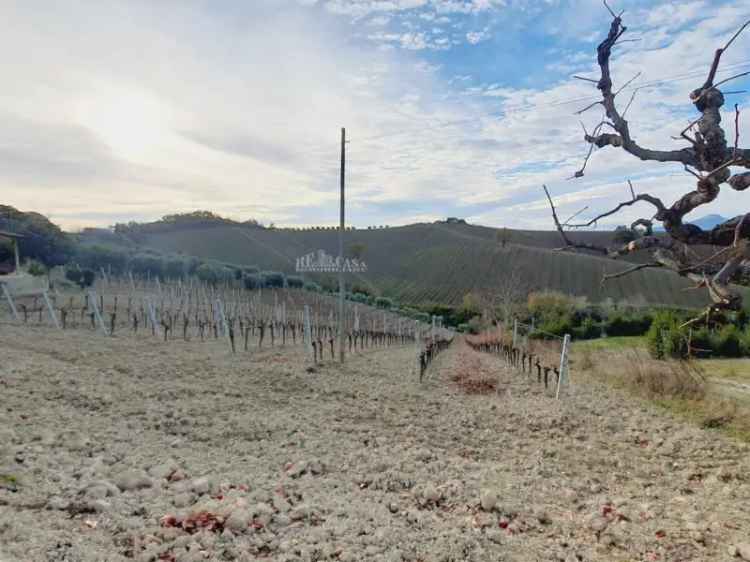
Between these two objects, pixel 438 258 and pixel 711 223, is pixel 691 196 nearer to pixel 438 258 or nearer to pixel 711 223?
pixel 711 223

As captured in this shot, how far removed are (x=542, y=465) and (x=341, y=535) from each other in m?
3.09

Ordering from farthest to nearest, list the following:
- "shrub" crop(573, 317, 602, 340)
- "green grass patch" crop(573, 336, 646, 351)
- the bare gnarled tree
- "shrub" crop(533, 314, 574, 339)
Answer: "shrub" crop(573, 317, 602, 340) < "shrub" crop(533, 314, 574, 339) < "green grass patch" crop(573, 336, 646, 351) < the bare gnarled tree

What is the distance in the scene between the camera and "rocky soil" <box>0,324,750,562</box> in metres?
3.05

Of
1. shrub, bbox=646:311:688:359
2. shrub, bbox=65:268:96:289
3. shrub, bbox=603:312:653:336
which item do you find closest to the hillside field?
shrub, bbox=603:312:653:336

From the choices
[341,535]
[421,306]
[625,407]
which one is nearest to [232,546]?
[341,535]

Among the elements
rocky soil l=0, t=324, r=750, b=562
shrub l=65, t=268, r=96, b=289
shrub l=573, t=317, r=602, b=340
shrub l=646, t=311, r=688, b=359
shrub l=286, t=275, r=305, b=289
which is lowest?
shrub l=573, t=317, r=602, b=340

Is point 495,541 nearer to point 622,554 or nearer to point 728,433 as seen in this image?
point 622,554

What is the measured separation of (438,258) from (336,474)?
57585 mm

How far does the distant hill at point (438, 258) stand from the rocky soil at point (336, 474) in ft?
137

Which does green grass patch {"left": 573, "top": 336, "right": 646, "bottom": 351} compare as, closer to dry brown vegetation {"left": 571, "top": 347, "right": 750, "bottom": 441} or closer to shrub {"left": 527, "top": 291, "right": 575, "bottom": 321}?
dry brown vegetation {"left": 571, "top": 347, "right": 750, "bottom": 441}

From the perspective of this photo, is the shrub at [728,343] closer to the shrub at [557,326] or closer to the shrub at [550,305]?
the shrub at [557,326]

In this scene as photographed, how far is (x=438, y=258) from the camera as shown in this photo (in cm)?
6138

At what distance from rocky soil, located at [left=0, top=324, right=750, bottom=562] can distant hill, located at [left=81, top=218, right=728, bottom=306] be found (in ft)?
137

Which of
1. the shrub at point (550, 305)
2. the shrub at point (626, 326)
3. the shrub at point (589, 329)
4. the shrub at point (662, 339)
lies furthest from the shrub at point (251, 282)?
the shrub at point (626, 326)
